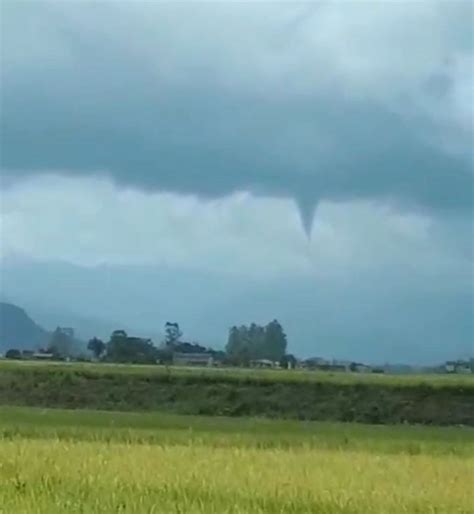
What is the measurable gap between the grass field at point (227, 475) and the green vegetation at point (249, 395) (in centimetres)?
1765

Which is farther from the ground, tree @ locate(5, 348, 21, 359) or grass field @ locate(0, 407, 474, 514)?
tree @ locate(5, 348, 21, 359)

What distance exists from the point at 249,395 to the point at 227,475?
1206 inches

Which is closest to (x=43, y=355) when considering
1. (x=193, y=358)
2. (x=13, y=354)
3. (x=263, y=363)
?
(x=13, y=354)

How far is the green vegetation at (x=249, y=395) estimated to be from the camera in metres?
44.9

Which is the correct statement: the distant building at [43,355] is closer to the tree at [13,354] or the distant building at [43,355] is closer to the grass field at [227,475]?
the tree at [13,354]

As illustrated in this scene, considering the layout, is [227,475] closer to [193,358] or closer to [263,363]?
[263,363]

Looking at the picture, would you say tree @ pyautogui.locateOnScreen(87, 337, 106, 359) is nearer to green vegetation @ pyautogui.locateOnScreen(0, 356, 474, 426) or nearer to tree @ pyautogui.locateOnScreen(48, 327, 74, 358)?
tree @ pyautogui.locateOnScreen(48, 327, 74, 358)

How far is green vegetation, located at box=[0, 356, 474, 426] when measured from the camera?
44906mm

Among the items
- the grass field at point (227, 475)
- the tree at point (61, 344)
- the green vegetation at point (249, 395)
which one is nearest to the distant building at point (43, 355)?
the tree at point (61, 344)

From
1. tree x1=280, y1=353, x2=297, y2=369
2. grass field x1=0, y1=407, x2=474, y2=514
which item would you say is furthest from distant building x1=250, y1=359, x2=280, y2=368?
grass field x1=0, y1=407, x2=474, y2=514

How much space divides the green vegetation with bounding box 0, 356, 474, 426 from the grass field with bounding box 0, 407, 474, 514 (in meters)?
17.6

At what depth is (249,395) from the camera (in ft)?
153

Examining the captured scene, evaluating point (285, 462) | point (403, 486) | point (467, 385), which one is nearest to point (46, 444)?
point (285, 462)

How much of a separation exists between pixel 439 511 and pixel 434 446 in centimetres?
1361
